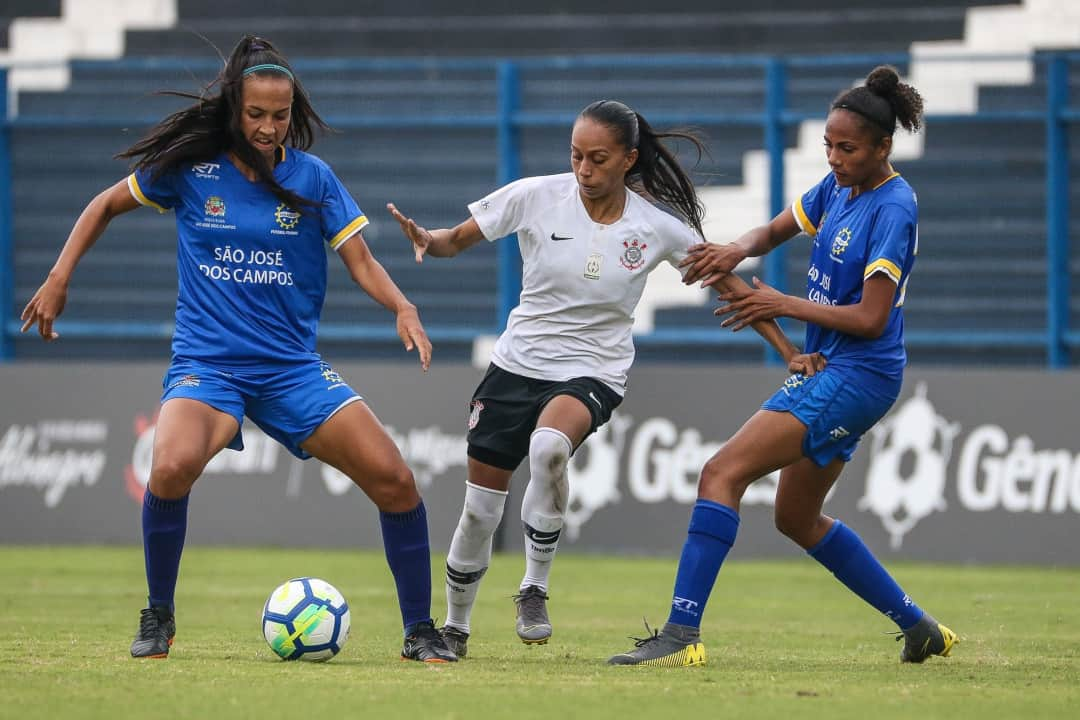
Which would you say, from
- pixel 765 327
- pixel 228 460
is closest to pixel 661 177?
pixel 765 327

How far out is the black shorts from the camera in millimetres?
7039

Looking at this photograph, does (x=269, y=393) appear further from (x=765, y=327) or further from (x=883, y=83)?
(x=883, y=83)

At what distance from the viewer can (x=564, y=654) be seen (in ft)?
22.9

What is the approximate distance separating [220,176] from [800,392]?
7.46 ft

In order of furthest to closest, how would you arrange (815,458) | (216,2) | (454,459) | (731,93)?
(216,2) → (731,93) → (454,459) → (815,458)

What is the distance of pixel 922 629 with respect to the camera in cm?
688

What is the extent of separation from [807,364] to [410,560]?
5.34 ft

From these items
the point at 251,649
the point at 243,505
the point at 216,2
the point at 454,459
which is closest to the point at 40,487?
the point at 243,505

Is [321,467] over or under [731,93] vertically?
under

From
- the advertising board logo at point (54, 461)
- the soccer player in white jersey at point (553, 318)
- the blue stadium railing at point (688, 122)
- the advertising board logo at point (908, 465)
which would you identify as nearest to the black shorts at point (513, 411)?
the soccer player in white jersey at point (553, 318)

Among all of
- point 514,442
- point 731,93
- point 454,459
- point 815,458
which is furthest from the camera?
point 731,93

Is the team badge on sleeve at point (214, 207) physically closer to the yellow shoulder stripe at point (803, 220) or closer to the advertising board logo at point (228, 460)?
the yellow shoulder stripe at point (803, 220)

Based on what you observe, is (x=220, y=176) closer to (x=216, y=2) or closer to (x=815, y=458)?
(x=815, y=458)

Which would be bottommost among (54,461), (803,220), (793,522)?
(793,522)
